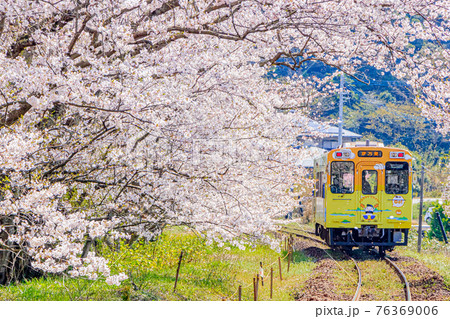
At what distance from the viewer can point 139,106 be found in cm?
565

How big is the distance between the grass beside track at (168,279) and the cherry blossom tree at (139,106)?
0.49 metres

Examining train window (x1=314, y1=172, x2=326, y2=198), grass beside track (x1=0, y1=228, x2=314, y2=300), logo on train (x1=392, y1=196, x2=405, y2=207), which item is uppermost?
train window (x1=314, y1=172, x2=326, y2=198)

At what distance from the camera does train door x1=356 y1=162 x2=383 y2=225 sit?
1377cm

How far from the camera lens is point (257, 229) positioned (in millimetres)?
8242

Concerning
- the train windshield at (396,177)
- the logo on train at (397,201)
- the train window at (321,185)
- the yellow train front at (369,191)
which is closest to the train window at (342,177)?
the yellow train front at (369,191)

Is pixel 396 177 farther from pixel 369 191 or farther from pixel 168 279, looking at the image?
pixel 168 279

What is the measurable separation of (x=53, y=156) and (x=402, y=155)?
32.4ft

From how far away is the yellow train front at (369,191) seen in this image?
45.0 feet

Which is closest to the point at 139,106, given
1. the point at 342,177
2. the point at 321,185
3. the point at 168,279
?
the point at 168,279

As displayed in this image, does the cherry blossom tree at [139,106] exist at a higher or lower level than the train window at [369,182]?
higher

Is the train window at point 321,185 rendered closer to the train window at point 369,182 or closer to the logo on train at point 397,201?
the train window at point 369,182

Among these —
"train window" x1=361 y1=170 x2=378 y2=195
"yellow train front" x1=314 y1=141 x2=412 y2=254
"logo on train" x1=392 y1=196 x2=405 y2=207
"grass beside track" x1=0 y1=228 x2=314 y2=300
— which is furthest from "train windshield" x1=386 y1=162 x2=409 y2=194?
"grass beside track" x1=0 y1=228 x2=314 y2=300

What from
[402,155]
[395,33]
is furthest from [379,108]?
[395,33]

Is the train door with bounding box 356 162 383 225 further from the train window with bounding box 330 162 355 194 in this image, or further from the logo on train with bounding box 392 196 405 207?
the logo on train with bounding box 392 196 405 207
